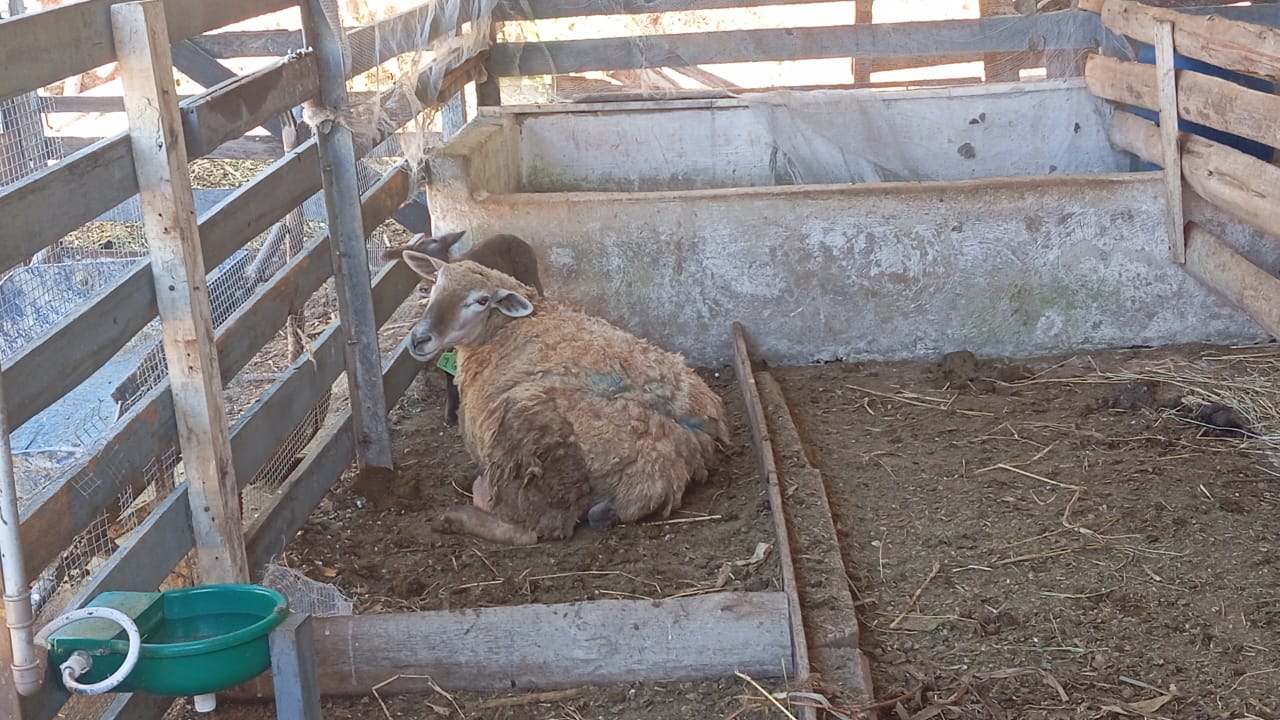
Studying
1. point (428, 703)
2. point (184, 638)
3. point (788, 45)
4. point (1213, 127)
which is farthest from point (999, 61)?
point (184, 638)

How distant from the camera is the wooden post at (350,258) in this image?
201 inches

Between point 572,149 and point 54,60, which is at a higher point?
point 54,60

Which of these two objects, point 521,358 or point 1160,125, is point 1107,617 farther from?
point 1160,125

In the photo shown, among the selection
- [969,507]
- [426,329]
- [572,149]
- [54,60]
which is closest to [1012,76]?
[572,149]

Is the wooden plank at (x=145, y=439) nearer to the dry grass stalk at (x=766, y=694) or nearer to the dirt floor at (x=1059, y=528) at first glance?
the dry grass stalk at (x=766, y=694)

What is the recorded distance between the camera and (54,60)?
3.11m

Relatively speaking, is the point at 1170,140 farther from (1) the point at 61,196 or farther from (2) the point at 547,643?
(1) the point at 61,196

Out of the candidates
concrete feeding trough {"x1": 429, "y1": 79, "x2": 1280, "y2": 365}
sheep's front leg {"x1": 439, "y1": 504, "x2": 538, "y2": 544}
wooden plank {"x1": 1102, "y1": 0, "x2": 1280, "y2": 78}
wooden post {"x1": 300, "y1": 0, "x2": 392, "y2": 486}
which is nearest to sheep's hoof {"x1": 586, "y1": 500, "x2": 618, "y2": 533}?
sheep's front leg {"x1": 439, "y1": 504, "x2": 538, "y2": 544}

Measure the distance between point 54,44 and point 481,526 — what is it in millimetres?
2540

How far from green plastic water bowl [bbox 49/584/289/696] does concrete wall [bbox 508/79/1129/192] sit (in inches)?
207

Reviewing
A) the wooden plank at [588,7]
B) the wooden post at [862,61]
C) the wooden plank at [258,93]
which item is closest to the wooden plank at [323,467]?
the wooden plank at [258,93]

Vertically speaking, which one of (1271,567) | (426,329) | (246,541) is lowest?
(1271,567)

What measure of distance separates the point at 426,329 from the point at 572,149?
3.23 meters

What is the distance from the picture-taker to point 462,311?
5.29m
